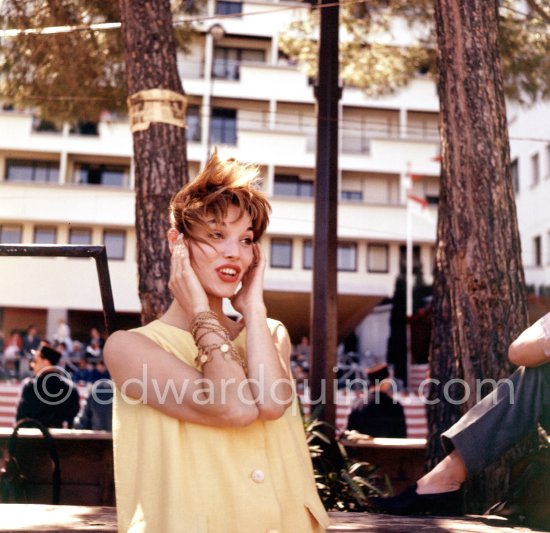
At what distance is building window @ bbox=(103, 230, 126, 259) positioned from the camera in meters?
32.6

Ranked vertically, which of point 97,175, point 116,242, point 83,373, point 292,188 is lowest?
point 83,373

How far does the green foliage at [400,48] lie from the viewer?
10.2 meters

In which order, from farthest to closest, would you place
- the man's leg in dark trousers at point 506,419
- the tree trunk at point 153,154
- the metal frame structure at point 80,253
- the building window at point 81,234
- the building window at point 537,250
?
the building window at point 81,234
the building window at point 537,250
the tree trunk at point 153,154
the man's leg in dark trousers at point 506,419
the metal frame structure at point 80,253

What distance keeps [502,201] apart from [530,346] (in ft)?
5.63

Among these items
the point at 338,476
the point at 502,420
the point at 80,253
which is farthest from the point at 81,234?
the point at 80,253

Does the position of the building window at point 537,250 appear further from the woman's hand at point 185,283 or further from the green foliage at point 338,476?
the woman's hand at point 185,283

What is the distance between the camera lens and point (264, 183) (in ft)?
107

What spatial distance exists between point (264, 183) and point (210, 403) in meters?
30.8

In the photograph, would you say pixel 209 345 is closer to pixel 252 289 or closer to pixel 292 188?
pixel 252 289

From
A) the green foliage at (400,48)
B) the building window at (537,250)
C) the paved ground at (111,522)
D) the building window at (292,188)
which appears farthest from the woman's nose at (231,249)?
the building window at (292,188)

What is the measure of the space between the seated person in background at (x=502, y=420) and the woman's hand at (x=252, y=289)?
1.63 metres

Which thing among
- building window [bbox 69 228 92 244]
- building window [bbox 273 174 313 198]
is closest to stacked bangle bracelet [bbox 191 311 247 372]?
building window [bbox 69 228 92 244]

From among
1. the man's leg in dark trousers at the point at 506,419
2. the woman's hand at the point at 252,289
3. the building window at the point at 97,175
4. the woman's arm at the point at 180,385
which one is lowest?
the man's leg in dark trousers at the point at 506,419

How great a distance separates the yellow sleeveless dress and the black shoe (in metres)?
1.72
